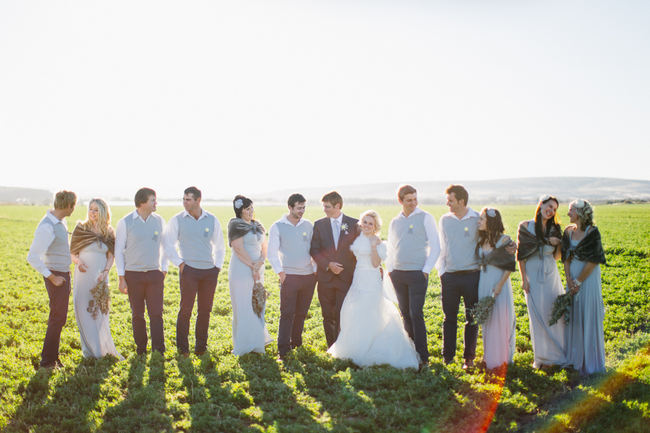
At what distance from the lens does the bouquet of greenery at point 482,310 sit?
756cm

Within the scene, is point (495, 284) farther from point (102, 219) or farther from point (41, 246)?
point (41, 246)

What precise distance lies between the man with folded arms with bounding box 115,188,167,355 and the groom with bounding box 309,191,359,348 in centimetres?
268

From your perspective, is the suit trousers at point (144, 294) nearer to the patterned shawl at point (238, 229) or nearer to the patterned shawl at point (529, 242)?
the patterned shawl at point (238, 229)

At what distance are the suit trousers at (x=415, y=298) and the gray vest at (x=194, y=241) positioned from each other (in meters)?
3.30

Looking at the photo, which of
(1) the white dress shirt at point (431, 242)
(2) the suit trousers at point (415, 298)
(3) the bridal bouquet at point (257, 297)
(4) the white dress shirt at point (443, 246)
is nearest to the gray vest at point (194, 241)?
(3) the bridal bouquet at point (257, 297)

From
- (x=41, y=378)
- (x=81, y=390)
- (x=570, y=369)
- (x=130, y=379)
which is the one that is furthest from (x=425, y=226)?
(x=41, y=378)

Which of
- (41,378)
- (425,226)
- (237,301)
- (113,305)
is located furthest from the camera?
(113,305)

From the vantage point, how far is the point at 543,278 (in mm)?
7957

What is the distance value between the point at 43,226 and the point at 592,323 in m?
8.88

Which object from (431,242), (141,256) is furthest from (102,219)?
(431,242)

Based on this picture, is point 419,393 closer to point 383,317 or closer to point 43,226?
point 383,317

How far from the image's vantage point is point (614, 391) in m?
6.76

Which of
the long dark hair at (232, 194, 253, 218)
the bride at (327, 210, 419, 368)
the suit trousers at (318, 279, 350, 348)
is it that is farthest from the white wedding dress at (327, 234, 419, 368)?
the long dark hair at (232, 194, 253, 218)

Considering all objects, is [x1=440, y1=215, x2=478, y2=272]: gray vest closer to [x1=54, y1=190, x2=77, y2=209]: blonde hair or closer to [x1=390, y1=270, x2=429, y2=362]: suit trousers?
[x1=390, y1=270, x2=429, y2=362]: suit trousers
